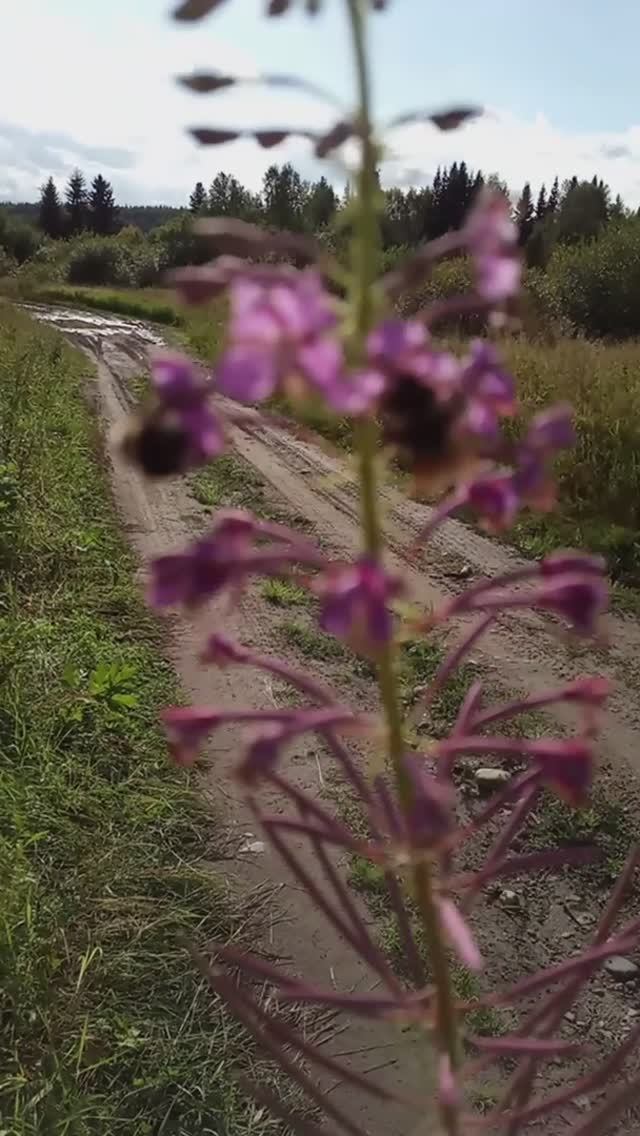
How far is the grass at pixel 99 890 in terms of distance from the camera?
2.88 m

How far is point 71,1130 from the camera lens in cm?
272

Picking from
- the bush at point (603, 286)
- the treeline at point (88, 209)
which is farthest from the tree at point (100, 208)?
the bush at point (603, 286)

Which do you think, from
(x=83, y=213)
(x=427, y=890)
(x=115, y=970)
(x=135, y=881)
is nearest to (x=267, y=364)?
(x=427, y=890)

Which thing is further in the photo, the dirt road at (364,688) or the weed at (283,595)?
the weed at (283,595)

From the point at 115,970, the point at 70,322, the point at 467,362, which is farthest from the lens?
the point at 70,322

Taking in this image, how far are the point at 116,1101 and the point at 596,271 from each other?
77.8 feet

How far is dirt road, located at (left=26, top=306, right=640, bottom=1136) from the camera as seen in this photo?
3.19 metres

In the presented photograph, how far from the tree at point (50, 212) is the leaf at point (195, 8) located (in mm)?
83168

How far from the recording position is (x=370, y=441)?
92 centimetres

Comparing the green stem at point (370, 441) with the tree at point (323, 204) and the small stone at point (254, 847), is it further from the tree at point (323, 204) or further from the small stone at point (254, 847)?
the small stone at point (254, 847)

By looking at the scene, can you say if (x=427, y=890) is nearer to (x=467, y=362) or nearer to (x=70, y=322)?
(x=467, y=362)

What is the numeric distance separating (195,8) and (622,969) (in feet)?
11.4

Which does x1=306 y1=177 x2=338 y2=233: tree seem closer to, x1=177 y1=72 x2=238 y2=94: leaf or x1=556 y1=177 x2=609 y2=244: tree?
x1=177 y1=72 x2=238 y2=94: leaf

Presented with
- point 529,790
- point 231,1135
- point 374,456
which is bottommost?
point 231,1135
